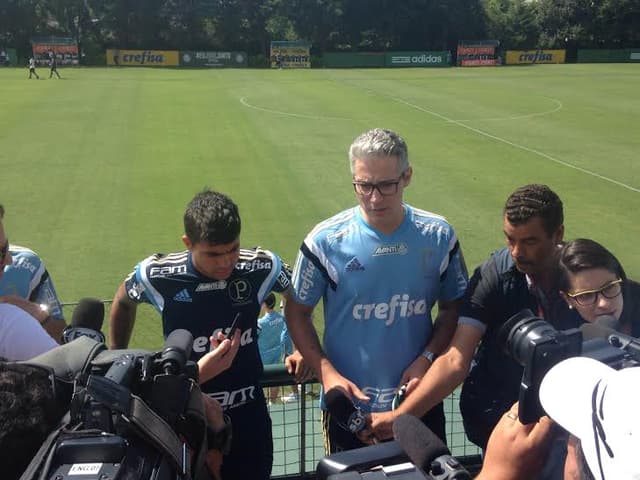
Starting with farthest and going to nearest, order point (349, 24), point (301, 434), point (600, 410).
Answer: point (349, 24) → point (301, 434) → point (600, 410)

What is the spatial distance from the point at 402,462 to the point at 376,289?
1.57m

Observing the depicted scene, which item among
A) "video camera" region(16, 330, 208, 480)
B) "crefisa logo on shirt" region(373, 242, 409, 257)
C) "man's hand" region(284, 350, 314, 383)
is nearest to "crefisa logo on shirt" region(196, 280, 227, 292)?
"man's hand" region(284, 350, 314, 383)

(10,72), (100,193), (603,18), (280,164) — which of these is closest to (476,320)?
(100,193)

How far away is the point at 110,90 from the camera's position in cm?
3175

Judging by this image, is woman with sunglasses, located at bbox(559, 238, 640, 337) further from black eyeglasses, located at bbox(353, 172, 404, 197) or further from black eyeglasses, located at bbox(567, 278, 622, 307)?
black eyeglasses, located at bbox(353, 172, 404, 197)

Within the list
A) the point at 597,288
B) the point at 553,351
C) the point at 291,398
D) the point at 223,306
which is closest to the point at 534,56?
the point at 291,398

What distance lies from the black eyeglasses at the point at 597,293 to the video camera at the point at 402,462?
135 cm

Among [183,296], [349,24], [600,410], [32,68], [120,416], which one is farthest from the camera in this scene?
[349,24]

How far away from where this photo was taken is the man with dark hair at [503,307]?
3205 mm

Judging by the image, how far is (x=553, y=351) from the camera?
1754 millimetres

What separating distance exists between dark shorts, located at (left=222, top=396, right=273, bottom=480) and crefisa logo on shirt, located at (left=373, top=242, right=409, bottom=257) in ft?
3.22

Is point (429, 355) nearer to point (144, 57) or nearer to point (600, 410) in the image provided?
point (600, 410)

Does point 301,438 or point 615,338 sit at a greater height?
point 615,338

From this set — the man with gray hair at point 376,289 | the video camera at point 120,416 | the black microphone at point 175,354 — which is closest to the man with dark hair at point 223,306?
the man with gray hair at point 376,289
